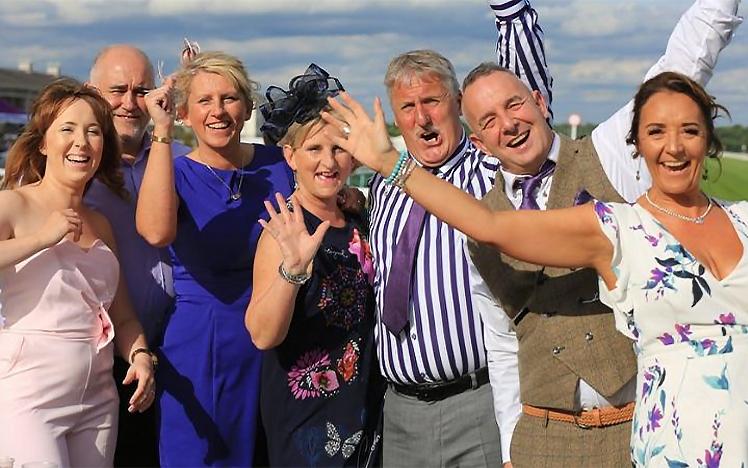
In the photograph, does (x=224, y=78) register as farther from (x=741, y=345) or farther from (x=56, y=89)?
(x=741, y=345)

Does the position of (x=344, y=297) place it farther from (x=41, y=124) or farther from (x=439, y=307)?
(x=41, y=124)

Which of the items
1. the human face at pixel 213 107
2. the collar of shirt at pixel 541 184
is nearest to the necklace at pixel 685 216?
the collar of shirt at pixel 541 184

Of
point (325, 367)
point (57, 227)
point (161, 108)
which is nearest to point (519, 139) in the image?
point (325, 367)

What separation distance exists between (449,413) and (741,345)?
1.44 metres

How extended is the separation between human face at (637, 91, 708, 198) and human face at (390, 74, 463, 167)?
121cm

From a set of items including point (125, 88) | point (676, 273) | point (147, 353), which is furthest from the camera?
point (125, 88)

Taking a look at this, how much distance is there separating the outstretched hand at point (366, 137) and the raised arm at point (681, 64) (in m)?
0.86

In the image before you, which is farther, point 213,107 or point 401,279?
point 213,107

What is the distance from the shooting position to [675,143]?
293 cm

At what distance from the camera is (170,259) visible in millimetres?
4473

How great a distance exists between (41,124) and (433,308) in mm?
1804

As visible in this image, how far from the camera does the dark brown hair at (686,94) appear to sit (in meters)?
2.99

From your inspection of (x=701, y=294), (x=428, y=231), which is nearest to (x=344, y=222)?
(x=428, y=231)

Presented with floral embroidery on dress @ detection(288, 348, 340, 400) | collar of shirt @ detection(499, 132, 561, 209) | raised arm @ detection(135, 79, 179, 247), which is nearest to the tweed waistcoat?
collar of shirt @ detection(499, 132, 561, 209)
